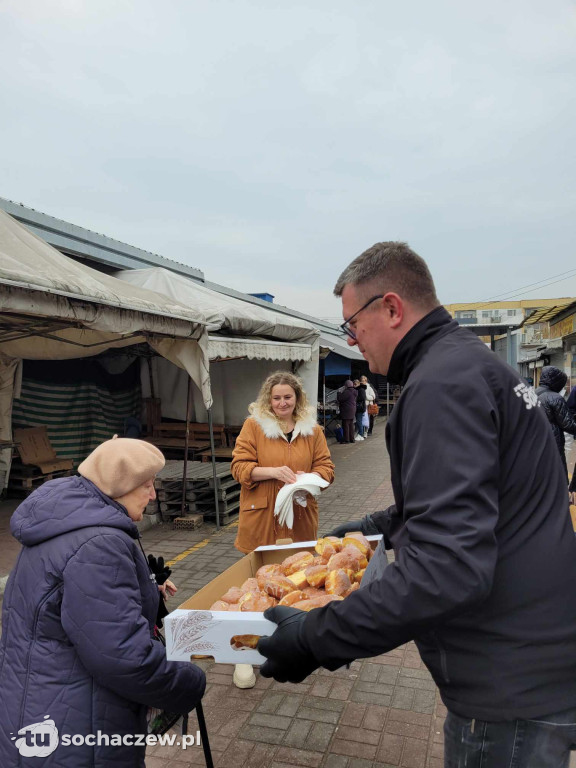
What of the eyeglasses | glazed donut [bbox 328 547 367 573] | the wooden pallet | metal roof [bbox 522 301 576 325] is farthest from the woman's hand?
metal roof [bbox 522 301 576 325]

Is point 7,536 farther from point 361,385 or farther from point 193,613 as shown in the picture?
point 361,385

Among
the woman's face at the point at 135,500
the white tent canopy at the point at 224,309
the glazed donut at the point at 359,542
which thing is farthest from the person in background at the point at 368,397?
the woman's face at the point at 135,500

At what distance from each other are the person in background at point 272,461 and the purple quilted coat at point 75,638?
194 cm

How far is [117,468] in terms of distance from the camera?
1911 millimetres

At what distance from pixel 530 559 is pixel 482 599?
211 mm

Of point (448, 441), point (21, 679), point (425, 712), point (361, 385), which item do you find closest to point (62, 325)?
point (21, 679)

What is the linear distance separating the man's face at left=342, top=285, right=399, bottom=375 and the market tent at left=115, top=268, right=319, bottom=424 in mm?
5446

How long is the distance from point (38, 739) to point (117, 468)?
873mm

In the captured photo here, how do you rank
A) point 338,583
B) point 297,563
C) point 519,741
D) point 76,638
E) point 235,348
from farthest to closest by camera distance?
point 235,348
point 297,563
point 338,583
point 76,638
point 519,741

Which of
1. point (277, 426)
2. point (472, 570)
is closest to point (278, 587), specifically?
point (472, 570)

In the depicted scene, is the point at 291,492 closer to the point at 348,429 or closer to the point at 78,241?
the point at 78,241

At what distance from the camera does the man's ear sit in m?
1.48

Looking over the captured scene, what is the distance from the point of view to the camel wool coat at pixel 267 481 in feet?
12.2

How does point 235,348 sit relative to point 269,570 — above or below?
above
